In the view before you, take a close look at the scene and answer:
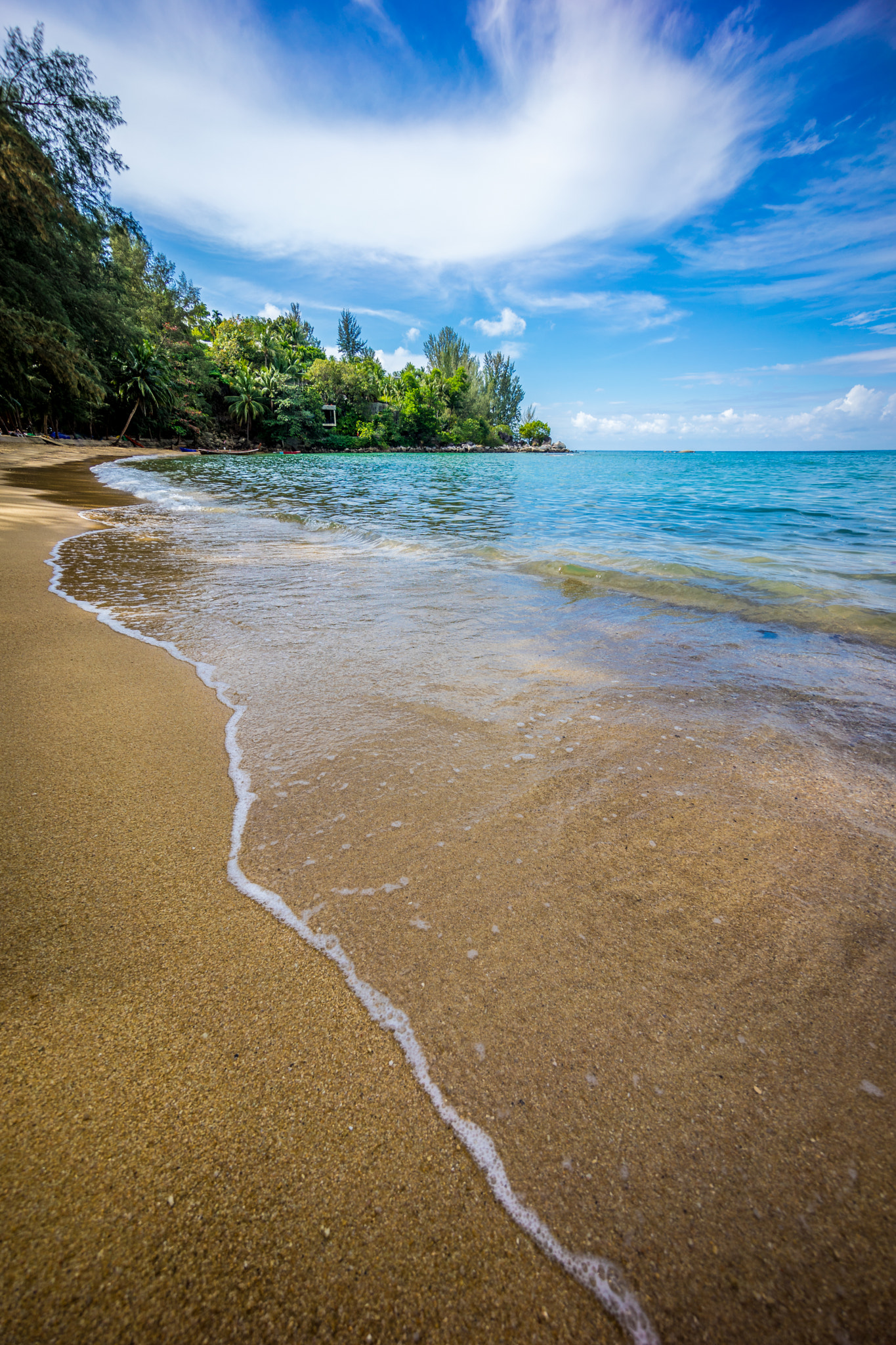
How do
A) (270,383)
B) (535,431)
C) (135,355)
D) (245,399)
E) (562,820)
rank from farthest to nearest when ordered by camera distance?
(535,431), (270,383), (245,399), (135,355), (562,820)

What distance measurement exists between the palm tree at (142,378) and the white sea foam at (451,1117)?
1699 inches

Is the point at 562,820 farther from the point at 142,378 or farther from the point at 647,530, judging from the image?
the point at 142,378

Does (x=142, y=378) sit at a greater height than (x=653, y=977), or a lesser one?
greater

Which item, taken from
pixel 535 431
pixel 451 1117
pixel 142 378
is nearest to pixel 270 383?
pixel 142 378

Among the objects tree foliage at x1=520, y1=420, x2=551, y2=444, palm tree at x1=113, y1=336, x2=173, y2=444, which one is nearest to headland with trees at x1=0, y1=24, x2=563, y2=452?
palm tree at x1=113, y1=336, x2=173, y2=444

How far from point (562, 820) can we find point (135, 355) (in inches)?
1791

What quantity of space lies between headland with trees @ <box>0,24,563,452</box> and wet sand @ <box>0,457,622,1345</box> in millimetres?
22346

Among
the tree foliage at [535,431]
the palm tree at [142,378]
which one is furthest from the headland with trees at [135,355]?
the tree foliage at [535,431]

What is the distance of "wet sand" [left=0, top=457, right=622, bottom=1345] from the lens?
0.86 metres

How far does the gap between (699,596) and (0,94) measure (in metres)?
25.9

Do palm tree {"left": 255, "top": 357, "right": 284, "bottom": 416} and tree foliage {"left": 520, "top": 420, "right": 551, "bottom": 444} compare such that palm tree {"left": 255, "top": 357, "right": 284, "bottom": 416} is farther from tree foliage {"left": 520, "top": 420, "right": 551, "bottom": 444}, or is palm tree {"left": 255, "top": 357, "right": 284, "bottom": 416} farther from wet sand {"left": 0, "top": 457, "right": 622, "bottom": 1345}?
tree foliage {"left": 520, "top": 420, "right": 551, "bottom": 444}

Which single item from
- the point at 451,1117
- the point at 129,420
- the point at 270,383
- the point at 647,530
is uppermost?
the point at 270,383

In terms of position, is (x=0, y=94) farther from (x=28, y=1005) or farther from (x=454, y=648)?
(x=28, y=1005)

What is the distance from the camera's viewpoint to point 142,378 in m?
36.2
